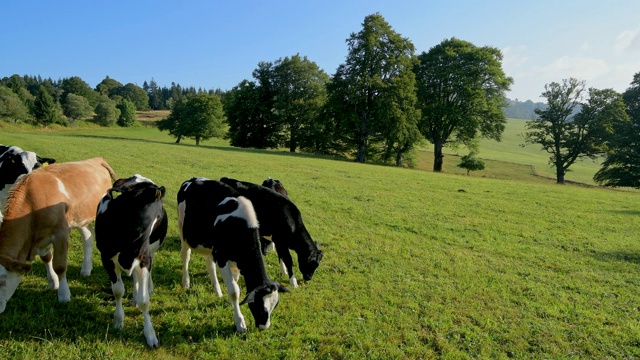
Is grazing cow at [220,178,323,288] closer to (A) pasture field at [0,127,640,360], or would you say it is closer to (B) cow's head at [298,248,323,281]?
(B) cow's head at [298,248,323,281]

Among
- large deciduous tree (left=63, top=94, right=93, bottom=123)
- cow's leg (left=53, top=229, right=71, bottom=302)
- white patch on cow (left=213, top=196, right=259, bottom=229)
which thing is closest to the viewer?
cow's leg (left=53, top=229, right=71, bottom=302)

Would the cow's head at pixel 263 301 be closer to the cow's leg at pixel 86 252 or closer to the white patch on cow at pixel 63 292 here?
the white patch on cow at pixel 63 292

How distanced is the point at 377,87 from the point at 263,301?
38.9m

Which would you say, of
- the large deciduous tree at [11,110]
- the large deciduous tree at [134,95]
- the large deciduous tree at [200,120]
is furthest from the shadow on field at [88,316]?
the large deciduous tree at [134,95]

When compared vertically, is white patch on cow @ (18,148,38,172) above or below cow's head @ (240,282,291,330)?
above

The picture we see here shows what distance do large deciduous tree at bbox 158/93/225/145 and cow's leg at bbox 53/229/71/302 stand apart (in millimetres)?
55553

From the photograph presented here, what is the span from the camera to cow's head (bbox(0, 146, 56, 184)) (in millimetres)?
8242

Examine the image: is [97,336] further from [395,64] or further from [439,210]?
[395,64]

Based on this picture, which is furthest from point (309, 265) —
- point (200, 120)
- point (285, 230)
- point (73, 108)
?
point (73, 108)

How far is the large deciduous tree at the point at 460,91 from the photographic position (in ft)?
138

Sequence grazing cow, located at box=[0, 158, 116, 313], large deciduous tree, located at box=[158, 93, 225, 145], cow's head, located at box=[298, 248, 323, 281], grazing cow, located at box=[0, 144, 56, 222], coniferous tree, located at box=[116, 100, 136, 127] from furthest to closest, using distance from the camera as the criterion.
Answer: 1. coniferous tree, located at box=[116, 100, 136, 127]
2. large deciduous tree, located at box=[158, 93, 225, 145]
3. grazing cow, located at box=[0, 144, 56, 222]
4. cow's head, located at box=[298, 248, 323, 281]
5. grazing cow, located at box=[0, 158, 116, 313]

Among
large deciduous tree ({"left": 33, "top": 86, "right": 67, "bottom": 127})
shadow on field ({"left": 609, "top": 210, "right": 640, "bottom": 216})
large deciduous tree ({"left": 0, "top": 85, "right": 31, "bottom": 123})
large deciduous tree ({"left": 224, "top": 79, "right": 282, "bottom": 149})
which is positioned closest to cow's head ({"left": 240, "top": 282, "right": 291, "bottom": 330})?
shadow on field ({"left": 609, "top": 210, "right": 640, "bottom": 216})

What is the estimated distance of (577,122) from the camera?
43.4 meters

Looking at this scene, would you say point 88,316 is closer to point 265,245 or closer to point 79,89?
point 265,245
